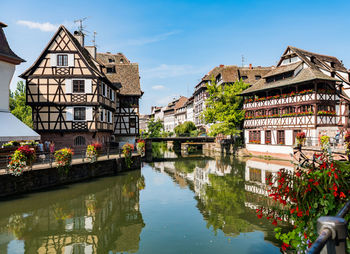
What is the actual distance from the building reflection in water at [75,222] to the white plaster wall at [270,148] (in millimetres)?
20867

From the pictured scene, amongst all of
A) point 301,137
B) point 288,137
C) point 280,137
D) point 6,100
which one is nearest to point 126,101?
point 6,100

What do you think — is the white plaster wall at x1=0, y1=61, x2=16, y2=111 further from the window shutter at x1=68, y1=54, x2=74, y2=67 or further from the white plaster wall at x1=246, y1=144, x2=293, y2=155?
the white plaster wall at x1=246, y1=144, x2=293, y2=155

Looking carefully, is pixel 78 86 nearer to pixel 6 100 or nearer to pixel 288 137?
pixel 6 100

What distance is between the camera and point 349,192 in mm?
4523

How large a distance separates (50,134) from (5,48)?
8.67m

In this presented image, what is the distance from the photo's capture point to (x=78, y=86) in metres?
27.7

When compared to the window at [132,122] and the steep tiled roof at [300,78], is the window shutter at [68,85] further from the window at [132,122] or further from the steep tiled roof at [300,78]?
the steep tiled roof at [300,78]

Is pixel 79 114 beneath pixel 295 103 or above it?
beneath

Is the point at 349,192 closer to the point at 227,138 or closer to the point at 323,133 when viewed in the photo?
the point at 323,133

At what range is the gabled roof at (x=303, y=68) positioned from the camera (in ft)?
103

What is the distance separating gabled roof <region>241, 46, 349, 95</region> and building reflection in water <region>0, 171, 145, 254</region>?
23.1 meters

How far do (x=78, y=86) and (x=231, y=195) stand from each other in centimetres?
1834

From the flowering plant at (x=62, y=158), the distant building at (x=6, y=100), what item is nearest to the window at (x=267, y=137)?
the flowering plant at (x=62, y=158)

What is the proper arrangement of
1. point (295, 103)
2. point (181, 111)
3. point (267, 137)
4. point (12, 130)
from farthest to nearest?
point (181, 111) → point (267, 137) → point (295, 103) → point (12, 130)
